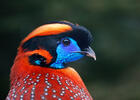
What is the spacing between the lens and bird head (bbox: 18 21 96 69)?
3643 mm

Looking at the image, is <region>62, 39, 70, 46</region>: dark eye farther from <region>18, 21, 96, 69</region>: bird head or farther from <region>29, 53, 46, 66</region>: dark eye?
<region>29, 53, 46, 66</region>: dark eye

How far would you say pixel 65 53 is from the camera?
375cm

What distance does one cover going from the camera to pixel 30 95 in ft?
11.5

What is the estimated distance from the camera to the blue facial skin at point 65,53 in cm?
371

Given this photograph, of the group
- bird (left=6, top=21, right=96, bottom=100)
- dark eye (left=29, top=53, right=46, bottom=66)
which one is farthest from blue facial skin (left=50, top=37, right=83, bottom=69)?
dark eye (left=29, top=53, right=46, bottom=66)

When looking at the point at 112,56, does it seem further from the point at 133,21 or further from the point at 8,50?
the point at 8,50

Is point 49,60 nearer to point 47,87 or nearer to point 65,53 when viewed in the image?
point 65,53

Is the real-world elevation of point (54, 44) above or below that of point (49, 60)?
above

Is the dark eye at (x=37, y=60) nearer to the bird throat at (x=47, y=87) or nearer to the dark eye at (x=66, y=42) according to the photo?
the bird throat at (x=47, y=87)

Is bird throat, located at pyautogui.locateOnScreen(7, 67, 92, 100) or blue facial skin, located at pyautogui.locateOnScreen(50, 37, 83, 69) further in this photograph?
blue facial skin, located at pyautogui.locateOnScreen(50, 37, 83, 69)

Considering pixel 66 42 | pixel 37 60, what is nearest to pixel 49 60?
pixel 37 60

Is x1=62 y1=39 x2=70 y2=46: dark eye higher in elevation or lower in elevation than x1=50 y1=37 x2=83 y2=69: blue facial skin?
higher

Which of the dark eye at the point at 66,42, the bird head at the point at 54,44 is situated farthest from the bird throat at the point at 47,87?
the dark eye at the point at 66,42

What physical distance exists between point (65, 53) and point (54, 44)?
160 millimetres
